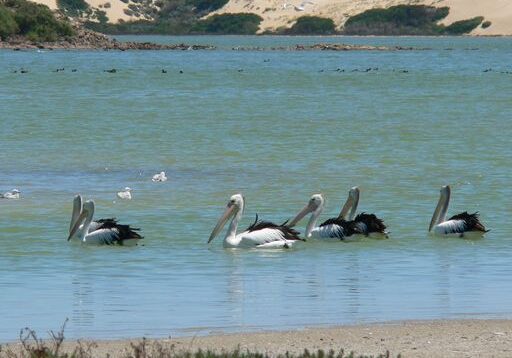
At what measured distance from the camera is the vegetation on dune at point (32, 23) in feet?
363

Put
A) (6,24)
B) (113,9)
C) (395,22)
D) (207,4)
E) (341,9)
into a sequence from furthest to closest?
(207,4), (113,9), (341,9), (395,22), (6,24)

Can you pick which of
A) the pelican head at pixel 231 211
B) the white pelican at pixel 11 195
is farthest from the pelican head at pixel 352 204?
the white pelican at pixel 11 195

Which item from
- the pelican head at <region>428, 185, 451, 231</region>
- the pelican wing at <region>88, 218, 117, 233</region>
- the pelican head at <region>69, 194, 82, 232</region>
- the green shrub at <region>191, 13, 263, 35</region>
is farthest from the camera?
the green shrub at <region>191, 13, 263, 35</region>

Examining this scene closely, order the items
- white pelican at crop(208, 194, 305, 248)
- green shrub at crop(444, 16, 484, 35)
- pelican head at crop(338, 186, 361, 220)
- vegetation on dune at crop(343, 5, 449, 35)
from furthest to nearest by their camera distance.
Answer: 1. vegetation on dune at crop(343, 5, 449, 35)
2. green shrub at crop(444, 16, 484, 35)
3. pelican head at crop(338, 186, 361, 220)
4. white pelican at crop(208, 194, 305, 248)

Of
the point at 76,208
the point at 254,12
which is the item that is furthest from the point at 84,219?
the point at 254,12

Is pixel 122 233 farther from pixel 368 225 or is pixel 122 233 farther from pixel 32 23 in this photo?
pixel 32 23

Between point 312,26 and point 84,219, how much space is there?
16000 cm

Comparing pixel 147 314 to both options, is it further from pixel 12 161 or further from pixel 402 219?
pixel 12 161

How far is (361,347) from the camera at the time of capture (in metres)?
10.5

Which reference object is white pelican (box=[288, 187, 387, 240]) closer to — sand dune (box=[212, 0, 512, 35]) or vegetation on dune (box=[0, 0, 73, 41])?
vegetation on dune (box=[0, 0, 73, 41])

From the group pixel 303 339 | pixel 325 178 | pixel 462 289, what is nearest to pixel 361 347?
pixel 303 339

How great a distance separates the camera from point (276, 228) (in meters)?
16.8

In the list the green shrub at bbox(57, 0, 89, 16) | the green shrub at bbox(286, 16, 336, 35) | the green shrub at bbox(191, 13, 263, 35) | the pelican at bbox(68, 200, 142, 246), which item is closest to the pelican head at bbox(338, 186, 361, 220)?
the pelican at bbox(68, 200, 142, 246)

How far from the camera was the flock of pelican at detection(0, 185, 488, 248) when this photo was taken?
16781 mm
